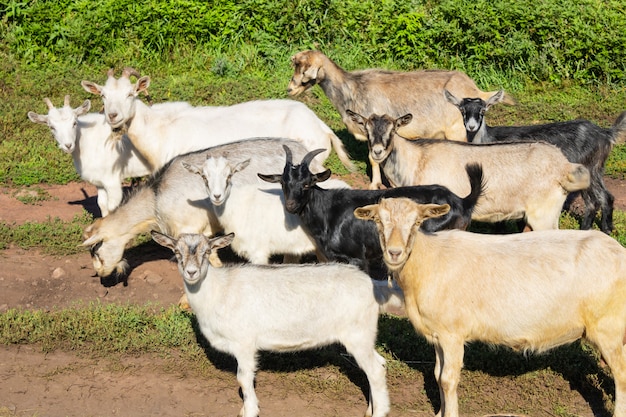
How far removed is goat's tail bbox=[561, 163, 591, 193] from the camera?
9180 mm

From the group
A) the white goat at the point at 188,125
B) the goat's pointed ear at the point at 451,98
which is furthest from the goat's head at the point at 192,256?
the goat's pointed ear at the point at 451,98

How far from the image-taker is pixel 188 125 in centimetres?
1071

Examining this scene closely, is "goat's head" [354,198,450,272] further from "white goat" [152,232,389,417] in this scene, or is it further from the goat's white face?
the goat's white face

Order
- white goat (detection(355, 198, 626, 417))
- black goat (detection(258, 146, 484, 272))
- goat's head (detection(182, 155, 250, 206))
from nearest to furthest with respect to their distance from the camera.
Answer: white goat (detection(355, 198, 626, 417)), black goat (detection(258, 146, 484, 272)), goat's head (detection(182, 155, 250, 206))

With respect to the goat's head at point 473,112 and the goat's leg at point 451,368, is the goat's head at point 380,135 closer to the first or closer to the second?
the goat's head at point 473,112

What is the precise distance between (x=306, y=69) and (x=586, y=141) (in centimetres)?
375

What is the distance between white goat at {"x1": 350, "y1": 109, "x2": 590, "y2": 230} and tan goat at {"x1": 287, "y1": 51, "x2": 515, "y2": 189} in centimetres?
169

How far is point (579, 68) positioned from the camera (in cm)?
1507

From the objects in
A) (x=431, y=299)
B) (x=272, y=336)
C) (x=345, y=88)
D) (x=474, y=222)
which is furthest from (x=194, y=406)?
(x=345, y=88)

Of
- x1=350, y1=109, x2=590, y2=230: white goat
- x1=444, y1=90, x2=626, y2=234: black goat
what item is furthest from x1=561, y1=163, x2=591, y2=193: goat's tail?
x1=444, y1=90, x2=626, y2=234: black goat

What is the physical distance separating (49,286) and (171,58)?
6775 mm

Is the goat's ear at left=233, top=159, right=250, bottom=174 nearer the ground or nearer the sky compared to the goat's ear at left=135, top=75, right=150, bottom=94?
nearer the ground

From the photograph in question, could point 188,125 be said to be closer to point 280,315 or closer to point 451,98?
point 451,98

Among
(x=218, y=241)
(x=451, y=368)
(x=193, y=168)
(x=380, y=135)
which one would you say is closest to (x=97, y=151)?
(x=193, y=168)
